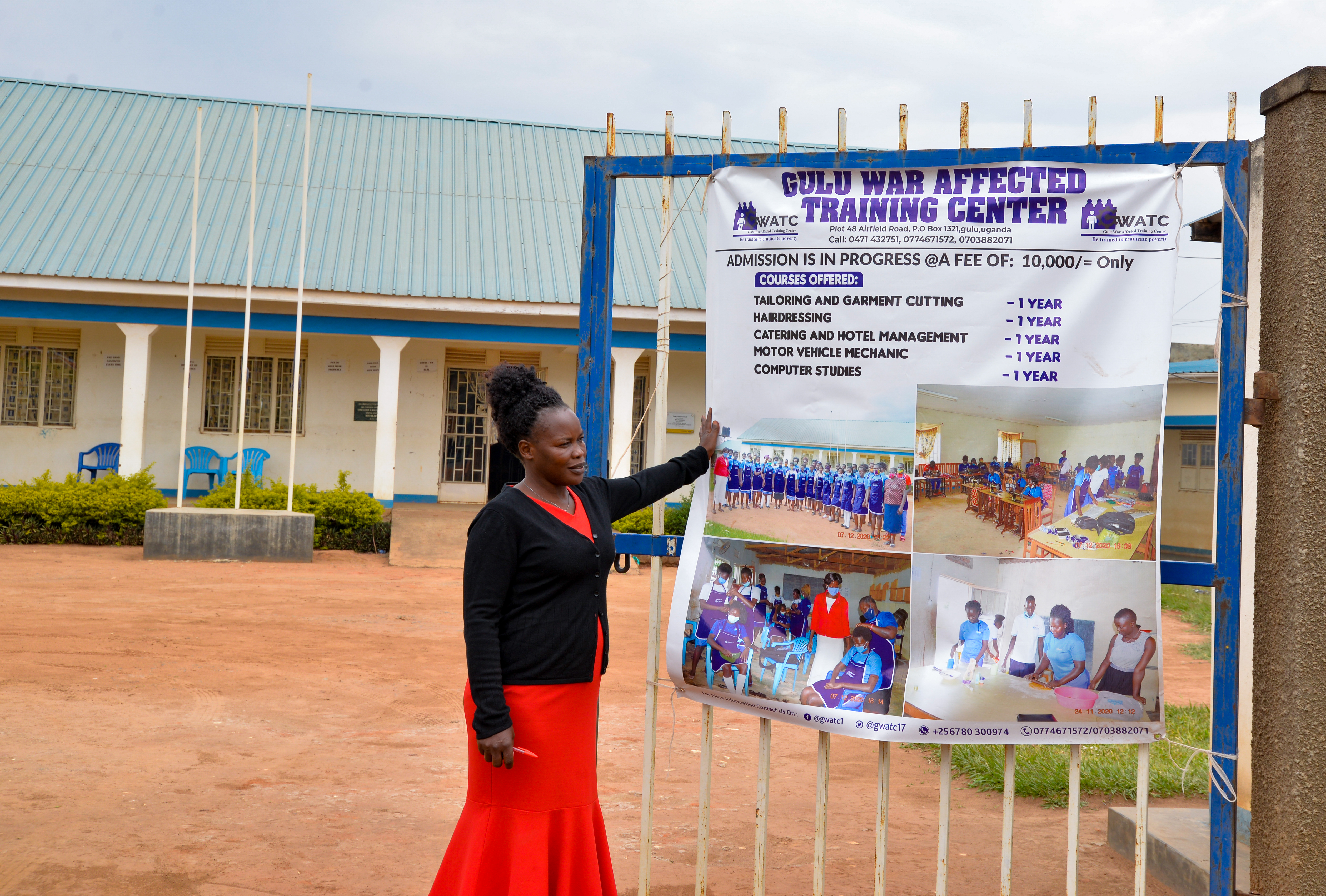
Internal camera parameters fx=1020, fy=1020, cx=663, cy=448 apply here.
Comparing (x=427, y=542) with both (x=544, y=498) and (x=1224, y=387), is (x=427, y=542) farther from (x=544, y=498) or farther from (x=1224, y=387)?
(x=1224, y=387)

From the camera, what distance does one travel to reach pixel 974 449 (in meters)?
2.79

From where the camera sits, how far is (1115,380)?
2760 mm

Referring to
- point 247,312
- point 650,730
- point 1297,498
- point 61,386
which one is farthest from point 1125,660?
point 61,386

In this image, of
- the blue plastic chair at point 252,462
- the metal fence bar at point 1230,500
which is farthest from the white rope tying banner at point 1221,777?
the blue plastic chair at point 252,462

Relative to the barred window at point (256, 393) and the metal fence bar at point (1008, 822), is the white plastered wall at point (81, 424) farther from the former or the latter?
the metal fence bar at point (1008, 822)

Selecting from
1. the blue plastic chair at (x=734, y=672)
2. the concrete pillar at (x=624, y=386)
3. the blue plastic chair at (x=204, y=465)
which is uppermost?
the concrete pillar at (x=624, y=386)

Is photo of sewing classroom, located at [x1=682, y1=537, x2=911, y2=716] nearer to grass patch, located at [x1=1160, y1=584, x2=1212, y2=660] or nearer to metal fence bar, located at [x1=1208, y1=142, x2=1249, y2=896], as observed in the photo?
metal fence bar, located at [x1=1208, y1=142, x2=1249, y2=896]

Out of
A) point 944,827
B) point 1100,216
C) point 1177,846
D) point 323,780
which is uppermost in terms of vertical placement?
point 1100,216

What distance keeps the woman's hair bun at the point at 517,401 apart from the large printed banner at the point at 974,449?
1.63 feet

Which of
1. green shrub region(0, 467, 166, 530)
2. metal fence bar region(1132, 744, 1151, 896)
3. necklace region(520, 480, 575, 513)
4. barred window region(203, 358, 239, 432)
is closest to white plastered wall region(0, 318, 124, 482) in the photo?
barred window region(203, 358, 239, 432)

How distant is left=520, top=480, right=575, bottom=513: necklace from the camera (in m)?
2.71

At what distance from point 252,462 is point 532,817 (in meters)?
14.4

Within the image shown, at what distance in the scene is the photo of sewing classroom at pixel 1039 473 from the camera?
275 centimetres

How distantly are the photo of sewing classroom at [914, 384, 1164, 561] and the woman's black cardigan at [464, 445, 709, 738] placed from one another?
3.06 ft
